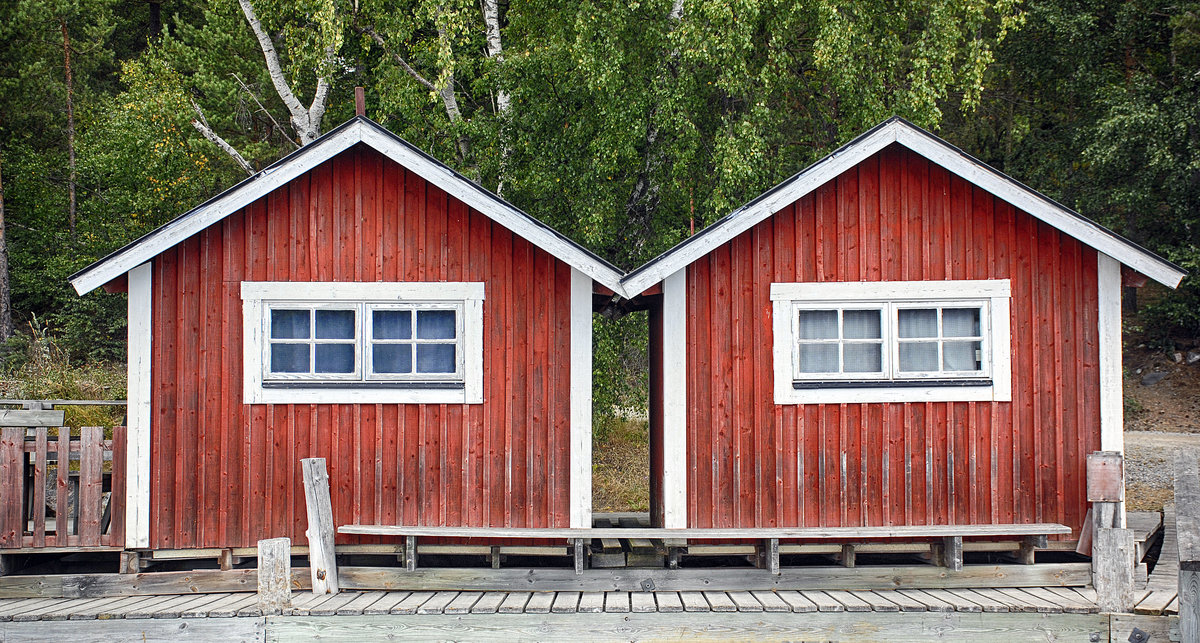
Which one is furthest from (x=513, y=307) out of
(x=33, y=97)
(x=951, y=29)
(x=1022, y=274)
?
(x=33, y=97)

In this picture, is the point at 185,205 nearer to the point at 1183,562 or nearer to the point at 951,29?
the point at 951,29

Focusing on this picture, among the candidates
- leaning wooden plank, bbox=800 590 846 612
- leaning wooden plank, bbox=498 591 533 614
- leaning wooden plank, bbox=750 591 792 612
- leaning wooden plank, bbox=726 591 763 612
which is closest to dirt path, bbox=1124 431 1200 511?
leaning wooden plank, bbox=800 590 846 612

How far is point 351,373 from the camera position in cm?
837

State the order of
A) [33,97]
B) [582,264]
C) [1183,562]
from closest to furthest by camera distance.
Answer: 1. [1183,562]
2. [582,264]
3. [33,97]

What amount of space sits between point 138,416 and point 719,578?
5.54 meters

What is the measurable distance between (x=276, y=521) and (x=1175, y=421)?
67.5 ft

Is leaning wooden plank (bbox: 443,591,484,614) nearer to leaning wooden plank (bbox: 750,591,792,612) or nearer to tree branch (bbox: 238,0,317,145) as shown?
leaning wooden plank (bbox: 750,591,792,612)

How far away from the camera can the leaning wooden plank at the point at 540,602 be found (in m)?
7.38

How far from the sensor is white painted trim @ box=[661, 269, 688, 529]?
27.4 ft

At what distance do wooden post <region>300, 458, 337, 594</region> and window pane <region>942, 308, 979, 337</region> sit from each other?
592cm

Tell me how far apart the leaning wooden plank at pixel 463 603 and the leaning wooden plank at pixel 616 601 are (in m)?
1.12

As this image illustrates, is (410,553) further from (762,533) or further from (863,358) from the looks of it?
(863,358)

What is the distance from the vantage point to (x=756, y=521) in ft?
27.7

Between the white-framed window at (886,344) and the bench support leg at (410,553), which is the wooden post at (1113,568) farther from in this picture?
the bench support leg at (410,553)
